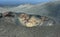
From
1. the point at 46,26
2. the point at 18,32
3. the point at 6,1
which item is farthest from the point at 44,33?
the point at 6,1

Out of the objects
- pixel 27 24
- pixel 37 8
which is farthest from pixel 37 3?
pixel 27 24

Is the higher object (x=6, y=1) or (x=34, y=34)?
(x=6, y=1)

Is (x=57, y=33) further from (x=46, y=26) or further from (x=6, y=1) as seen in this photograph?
(x=6, y=1)

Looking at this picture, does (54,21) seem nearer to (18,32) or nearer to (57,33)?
(57,33)

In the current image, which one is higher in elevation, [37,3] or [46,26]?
[37,3]

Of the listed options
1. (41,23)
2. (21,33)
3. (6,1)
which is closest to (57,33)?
(41,23)

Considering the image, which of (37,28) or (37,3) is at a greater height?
(37,3)

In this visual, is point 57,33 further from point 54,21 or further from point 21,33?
point 21,33
